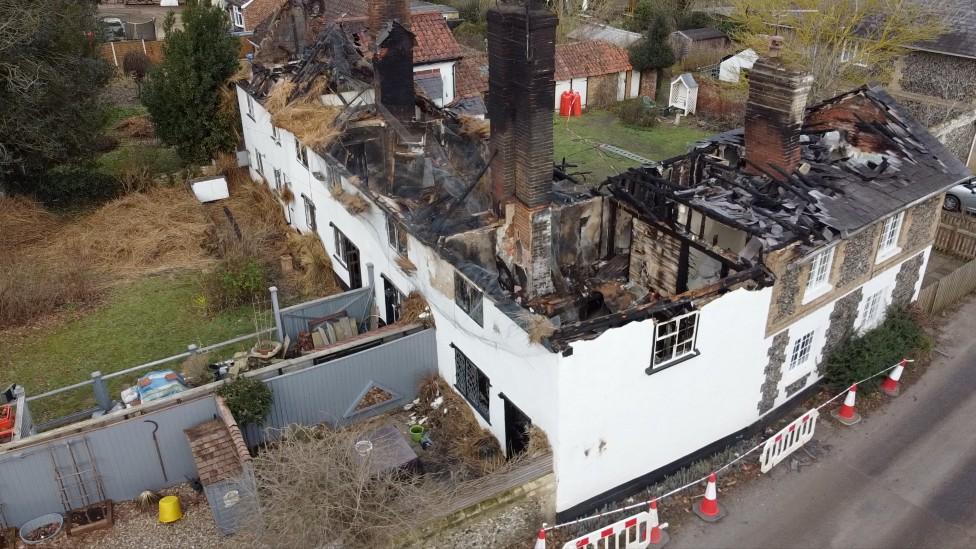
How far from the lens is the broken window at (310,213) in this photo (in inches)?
885

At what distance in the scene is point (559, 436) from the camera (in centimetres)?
1223

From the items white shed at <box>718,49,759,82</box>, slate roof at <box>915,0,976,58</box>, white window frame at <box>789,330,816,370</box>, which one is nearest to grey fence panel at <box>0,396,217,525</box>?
white window frame at <box>789,330,816,370</box>

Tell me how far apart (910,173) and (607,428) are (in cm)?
1015

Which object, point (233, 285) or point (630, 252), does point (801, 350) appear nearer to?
point (630, 252)

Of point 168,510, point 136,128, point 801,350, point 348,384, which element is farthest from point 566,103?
point 168,510

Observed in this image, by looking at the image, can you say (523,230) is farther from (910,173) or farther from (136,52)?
(136,52)

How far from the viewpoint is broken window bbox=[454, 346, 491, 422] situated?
48.0 feet

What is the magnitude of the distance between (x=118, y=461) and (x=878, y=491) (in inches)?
594

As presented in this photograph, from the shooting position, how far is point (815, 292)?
600 inches

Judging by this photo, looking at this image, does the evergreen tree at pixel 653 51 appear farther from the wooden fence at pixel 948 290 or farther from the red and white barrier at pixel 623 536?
the red and white barrier at pixel 623 536

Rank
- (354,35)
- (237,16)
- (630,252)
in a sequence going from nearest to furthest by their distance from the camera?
(630,252) < (354,35) < (237,16)

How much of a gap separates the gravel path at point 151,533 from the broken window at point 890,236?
15.4m

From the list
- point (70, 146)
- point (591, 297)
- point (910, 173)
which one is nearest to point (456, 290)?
point (591, 297)

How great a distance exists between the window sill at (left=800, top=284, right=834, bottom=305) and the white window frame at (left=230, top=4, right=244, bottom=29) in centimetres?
3793
